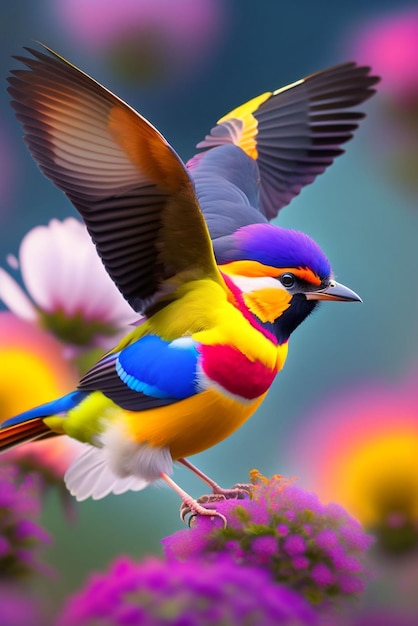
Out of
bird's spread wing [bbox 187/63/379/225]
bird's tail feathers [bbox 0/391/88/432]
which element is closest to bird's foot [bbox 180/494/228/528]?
bird's tail feathers [bbox 0/391/88/432]

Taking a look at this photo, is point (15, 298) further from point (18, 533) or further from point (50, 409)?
point (18, 533)

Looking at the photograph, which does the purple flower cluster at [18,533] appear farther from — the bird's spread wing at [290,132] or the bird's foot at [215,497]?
the bird's spread wing at [290,132]

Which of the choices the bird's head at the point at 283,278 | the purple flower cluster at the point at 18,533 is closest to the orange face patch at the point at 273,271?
the bird's head at the point at 283,278

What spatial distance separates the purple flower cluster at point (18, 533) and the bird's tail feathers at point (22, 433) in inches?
2.6

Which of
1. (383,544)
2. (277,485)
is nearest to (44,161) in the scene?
(277,485)

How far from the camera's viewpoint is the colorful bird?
25.2 inches

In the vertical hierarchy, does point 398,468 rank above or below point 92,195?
below

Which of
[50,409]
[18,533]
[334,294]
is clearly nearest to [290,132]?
[334,294]

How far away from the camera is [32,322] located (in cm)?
75

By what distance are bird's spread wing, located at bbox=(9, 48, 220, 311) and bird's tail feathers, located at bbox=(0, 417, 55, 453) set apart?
4.9 inches

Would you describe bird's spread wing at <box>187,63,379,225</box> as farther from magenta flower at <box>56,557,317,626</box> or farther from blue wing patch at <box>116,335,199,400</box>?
magenta flower at <box>56,557,317,626</box>

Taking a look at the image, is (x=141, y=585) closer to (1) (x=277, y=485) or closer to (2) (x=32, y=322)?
(1) (x=277, y=485)

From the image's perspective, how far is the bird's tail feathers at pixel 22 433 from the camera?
0.72 meters

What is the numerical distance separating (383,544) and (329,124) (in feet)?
1.20
